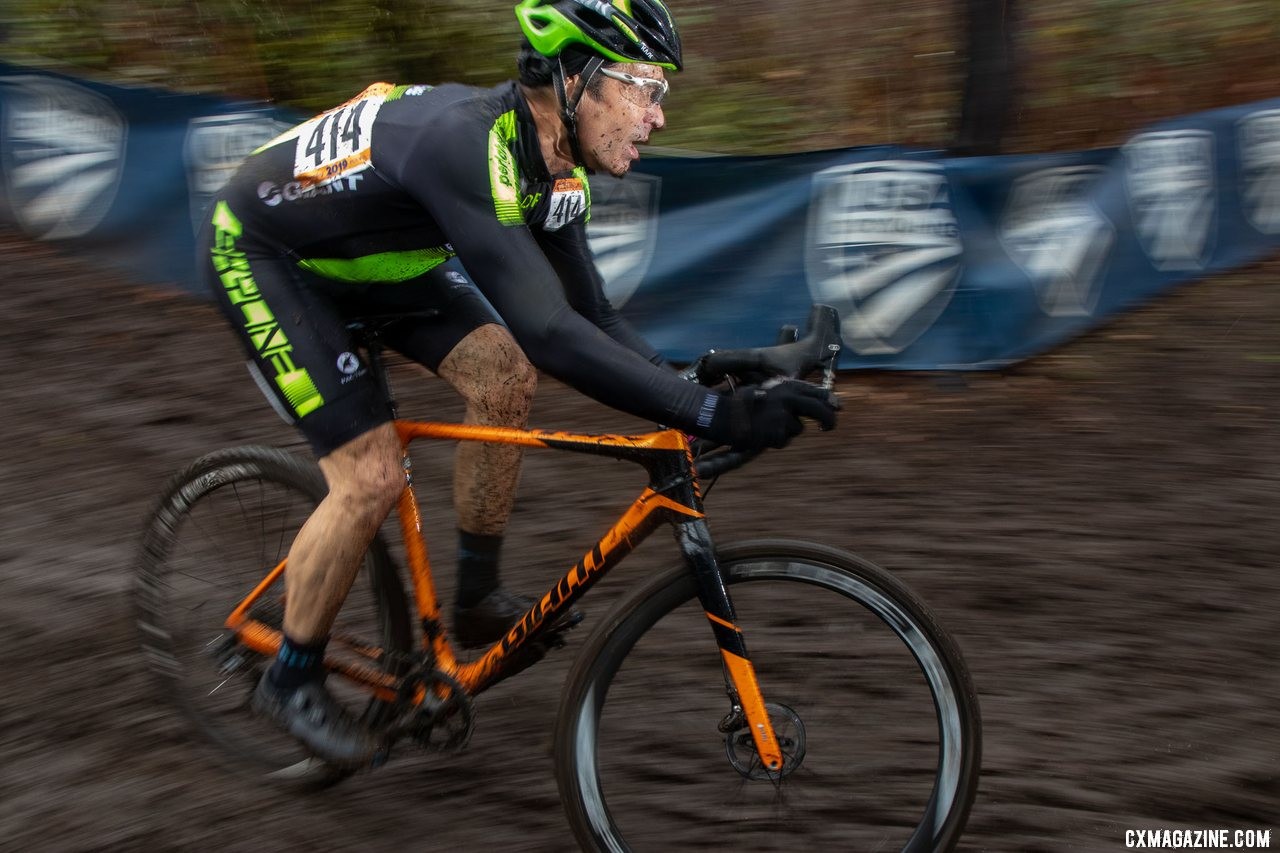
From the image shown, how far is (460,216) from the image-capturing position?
2.73m

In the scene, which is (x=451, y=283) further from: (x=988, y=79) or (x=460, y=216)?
(x=988, y=79)

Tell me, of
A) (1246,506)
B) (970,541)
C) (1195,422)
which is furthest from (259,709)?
(1195,422)

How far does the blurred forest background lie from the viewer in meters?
8.44

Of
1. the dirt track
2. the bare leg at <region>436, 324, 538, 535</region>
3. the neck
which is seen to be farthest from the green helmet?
the dirt track

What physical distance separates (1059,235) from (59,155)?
620 centimetres

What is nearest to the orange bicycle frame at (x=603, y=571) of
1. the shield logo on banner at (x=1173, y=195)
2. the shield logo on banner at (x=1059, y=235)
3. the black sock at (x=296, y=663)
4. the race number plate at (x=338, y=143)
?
the black sock at (x=296, y=663)

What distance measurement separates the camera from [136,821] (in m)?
3.45

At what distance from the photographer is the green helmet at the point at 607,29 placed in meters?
2.83

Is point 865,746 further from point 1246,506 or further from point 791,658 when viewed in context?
point 1246,506

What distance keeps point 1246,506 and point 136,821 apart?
14.0 feet

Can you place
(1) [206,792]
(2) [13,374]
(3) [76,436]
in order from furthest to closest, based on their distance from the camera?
(2) [13,374] → (3) [76,436] → (1) [206,792]

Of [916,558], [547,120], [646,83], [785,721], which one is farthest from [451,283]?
[916,558]

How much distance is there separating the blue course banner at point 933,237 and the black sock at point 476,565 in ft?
10.3

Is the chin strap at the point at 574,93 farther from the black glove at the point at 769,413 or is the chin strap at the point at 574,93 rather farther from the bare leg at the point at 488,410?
the black glove at the point at 769,413
